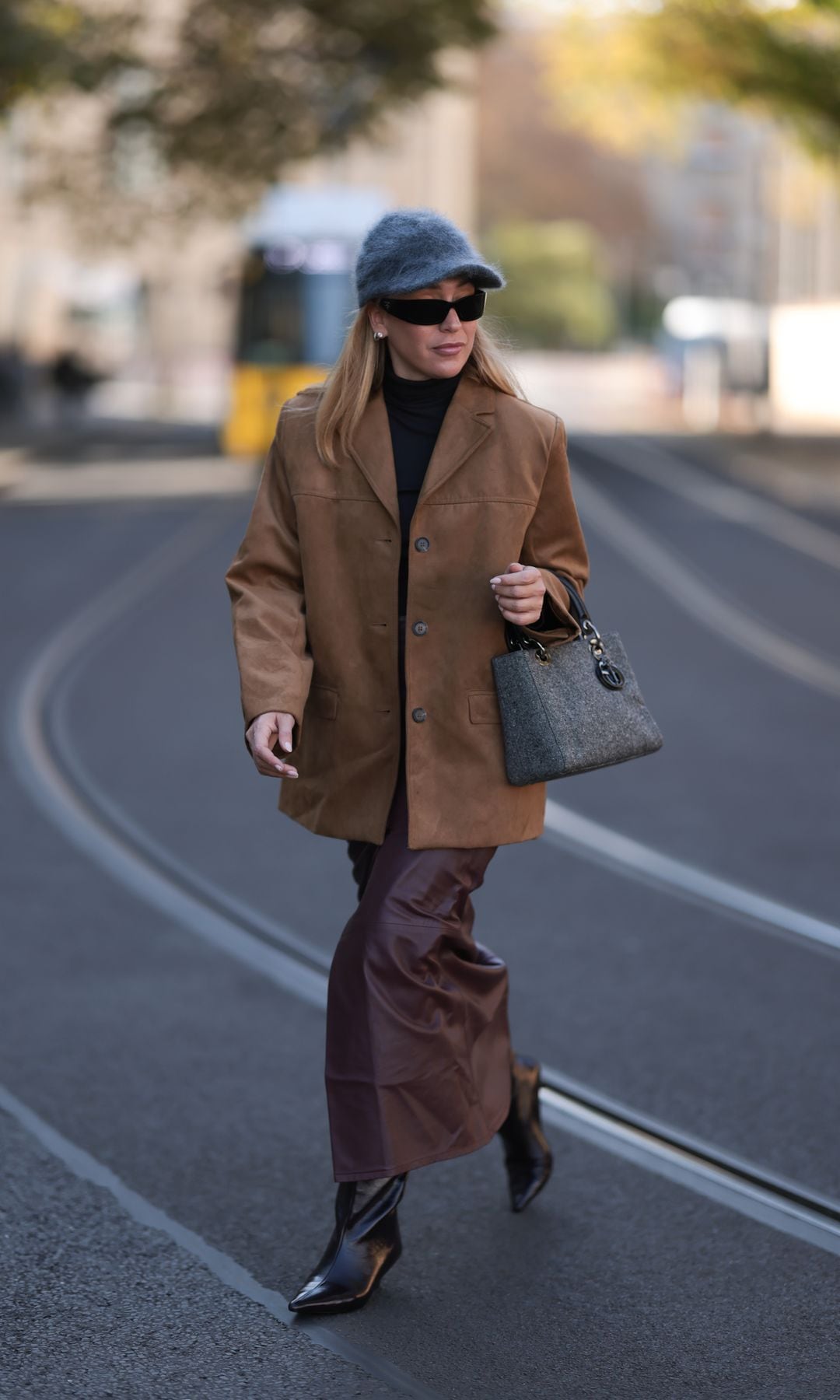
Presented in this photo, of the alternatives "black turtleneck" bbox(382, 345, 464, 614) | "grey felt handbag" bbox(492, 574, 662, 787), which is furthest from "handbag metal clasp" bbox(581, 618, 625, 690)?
"black turtleneck" bbox(382, 345, 464, 614)

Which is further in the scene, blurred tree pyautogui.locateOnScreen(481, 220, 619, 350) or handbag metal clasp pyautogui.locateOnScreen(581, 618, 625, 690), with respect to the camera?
blurred tree pyautogui.locateOnScreen(481, 220, 619, 350)

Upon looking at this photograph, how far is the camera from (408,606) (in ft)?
11.5

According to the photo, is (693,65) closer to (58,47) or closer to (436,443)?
(58,47)

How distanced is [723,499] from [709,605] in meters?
8.03

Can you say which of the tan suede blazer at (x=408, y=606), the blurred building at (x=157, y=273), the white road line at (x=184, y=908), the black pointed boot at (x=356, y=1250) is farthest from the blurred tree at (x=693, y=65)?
the black pointed boot at (x=356, y=1250)

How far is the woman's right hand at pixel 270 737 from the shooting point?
342 cm

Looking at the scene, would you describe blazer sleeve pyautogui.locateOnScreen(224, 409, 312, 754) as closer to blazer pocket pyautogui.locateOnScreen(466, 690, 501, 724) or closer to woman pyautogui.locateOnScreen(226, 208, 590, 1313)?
woman pyautogui.locateOnScreen(226, 208, 590, 1313)

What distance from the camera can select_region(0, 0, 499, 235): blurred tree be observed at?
26562 millimetres

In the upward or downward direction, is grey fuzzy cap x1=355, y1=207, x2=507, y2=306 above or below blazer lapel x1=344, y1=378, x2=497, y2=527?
above

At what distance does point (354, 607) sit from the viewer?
3.56m

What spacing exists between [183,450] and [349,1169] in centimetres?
2734

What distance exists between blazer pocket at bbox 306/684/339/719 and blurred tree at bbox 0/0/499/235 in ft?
73.5

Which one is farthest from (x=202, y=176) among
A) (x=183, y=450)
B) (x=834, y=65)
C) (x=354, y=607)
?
(x=354, y=607)

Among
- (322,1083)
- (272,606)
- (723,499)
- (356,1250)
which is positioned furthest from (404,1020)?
(723,499)
